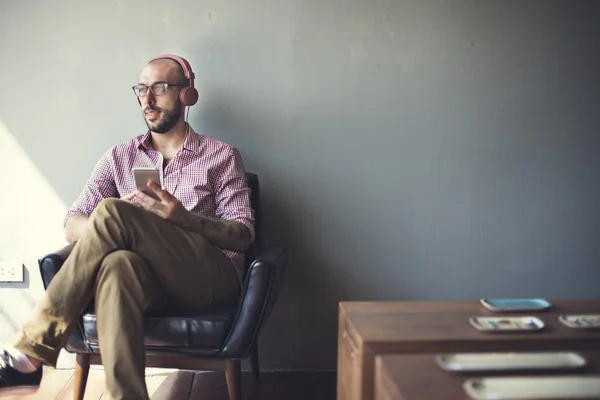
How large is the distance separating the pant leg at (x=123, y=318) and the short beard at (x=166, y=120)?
620mm

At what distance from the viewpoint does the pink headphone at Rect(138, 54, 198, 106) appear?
202cm

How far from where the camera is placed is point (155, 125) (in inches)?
79.9

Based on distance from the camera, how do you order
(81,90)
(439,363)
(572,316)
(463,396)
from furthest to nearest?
(81,90) < (572,316) < (439,363) < (463,396)

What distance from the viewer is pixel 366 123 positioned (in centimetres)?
224

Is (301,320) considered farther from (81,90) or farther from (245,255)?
(81,90)

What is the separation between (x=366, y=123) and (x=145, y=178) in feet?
3.17

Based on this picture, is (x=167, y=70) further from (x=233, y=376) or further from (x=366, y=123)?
(x=233, y=376)

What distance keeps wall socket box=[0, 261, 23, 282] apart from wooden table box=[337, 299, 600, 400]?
1493 millimetres

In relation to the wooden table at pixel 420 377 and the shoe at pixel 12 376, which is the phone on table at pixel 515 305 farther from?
the shoe at pixel 12 376

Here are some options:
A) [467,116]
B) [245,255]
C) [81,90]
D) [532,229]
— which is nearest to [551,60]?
[467,116]

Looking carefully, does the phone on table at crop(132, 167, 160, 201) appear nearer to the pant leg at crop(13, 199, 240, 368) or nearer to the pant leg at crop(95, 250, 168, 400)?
the pant leg at crop(13, 199, 240, 368)

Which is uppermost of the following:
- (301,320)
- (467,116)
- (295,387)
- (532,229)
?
(467,116)

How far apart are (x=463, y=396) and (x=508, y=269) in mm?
1546

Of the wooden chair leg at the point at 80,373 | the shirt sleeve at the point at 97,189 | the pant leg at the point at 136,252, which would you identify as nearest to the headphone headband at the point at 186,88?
the shirt sleeve at the point at 97,189
